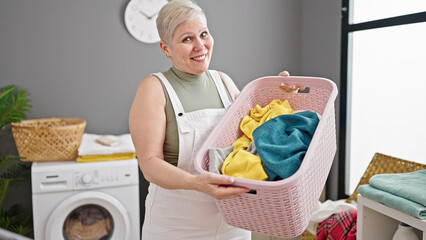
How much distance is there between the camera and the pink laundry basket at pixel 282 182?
1.04m

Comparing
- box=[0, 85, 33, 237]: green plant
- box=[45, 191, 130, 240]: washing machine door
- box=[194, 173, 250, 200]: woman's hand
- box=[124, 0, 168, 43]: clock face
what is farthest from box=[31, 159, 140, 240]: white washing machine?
box=[194, 173, 250, 200]: woman's hand

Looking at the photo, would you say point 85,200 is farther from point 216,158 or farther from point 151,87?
point 216,158

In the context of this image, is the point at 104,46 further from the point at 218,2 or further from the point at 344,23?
the point at 344,23

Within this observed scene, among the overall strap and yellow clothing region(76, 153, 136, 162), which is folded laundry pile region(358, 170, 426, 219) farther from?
yellow clothing region(76, 153, 136, 162)

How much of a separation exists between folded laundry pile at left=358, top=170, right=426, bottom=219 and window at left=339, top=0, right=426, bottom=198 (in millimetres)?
778

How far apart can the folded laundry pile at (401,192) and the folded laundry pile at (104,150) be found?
1550 millimetres

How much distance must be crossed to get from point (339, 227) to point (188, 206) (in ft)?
3.74

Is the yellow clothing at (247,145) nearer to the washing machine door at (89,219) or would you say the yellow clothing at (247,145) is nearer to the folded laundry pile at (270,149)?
the folded laundry pile at (270,149)

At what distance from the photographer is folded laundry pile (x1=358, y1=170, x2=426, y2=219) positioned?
4.99 feet

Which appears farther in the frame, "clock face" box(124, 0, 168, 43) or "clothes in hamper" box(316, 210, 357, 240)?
"clock face" box(124, 0, 168, 43)

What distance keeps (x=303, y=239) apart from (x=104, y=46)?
2033mm

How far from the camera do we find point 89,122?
10.3 ft

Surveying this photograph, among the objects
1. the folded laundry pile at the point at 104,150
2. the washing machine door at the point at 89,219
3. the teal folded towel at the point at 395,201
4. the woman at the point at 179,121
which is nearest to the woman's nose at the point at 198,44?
the woman at the point at 179,121

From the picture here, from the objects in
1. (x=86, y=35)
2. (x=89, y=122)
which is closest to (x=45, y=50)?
(x=86, y=35)
